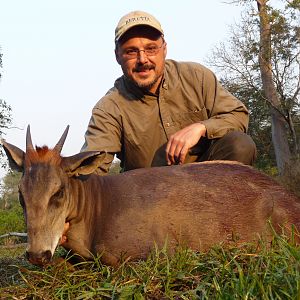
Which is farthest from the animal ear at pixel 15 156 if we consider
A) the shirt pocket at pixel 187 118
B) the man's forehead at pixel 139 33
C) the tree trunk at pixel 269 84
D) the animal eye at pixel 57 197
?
the tree trunk at pixel 269 84

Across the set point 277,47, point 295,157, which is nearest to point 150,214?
point 295,157

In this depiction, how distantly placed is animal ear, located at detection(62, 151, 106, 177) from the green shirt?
1.29 m

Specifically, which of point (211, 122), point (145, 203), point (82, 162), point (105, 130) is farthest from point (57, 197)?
point (211, 122)

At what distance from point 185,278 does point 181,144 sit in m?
1.94

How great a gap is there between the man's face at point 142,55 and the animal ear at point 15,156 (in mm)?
1722

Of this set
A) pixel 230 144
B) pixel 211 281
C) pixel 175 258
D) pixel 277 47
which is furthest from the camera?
pixel 277 47

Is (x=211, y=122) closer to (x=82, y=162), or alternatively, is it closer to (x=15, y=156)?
(x=82, y=162)

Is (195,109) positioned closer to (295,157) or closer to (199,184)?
(199,184)

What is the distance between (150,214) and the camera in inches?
170

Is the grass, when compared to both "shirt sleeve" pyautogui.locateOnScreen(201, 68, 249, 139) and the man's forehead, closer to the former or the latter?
"shirt sleeve" pyautogui.locateOnScreen(201, 68, 249, 139)

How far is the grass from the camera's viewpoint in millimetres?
2895

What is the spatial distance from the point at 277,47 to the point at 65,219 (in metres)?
22.8

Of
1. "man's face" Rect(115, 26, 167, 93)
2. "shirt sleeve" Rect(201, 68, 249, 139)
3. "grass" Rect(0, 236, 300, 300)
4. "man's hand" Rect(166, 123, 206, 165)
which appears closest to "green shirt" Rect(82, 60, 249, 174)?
"shirt sleeve" Rect(201, 68, 249, 139)

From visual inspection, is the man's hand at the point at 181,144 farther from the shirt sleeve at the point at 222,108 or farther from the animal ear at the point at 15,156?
the animal ear at the point at 15,156
